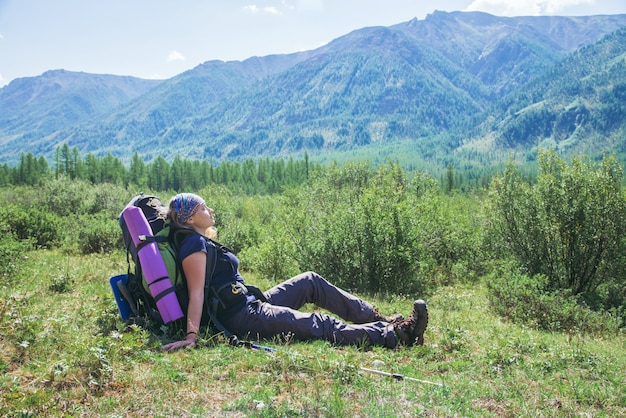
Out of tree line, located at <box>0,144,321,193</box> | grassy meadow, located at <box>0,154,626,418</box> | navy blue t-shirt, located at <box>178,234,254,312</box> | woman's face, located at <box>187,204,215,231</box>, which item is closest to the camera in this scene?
grassy meadow, located at <box>0,154,626,418</box>

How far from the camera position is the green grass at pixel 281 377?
4191mm

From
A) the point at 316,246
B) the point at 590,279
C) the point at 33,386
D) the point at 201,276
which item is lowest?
the point at 590,279

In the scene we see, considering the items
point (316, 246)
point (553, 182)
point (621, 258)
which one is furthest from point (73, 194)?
point (621, 258)

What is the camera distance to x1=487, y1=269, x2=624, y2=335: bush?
11602 millimetres

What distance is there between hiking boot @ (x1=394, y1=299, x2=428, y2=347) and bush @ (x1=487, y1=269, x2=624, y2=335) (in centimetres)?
664

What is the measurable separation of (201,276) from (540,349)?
4806mm

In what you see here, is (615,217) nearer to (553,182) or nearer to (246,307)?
(553,182)

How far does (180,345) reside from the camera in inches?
214

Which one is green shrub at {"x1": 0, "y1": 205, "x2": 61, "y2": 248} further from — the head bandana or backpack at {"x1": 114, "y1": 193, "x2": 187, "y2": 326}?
the head bandana

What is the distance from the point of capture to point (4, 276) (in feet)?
30.2

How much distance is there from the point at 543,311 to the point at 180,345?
10.3 m

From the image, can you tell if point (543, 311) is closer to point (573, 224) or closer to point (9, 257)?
point (573, 224)

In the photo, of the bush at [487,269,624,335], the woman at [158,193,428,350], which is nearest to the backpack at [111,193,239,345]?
the woman at [158,193,428,350]

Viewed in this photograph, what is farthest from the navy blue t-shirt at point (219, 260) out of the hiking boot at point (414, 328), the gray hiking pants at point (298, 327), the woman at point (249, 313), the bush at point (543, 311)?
the bush at point (543, 311)
